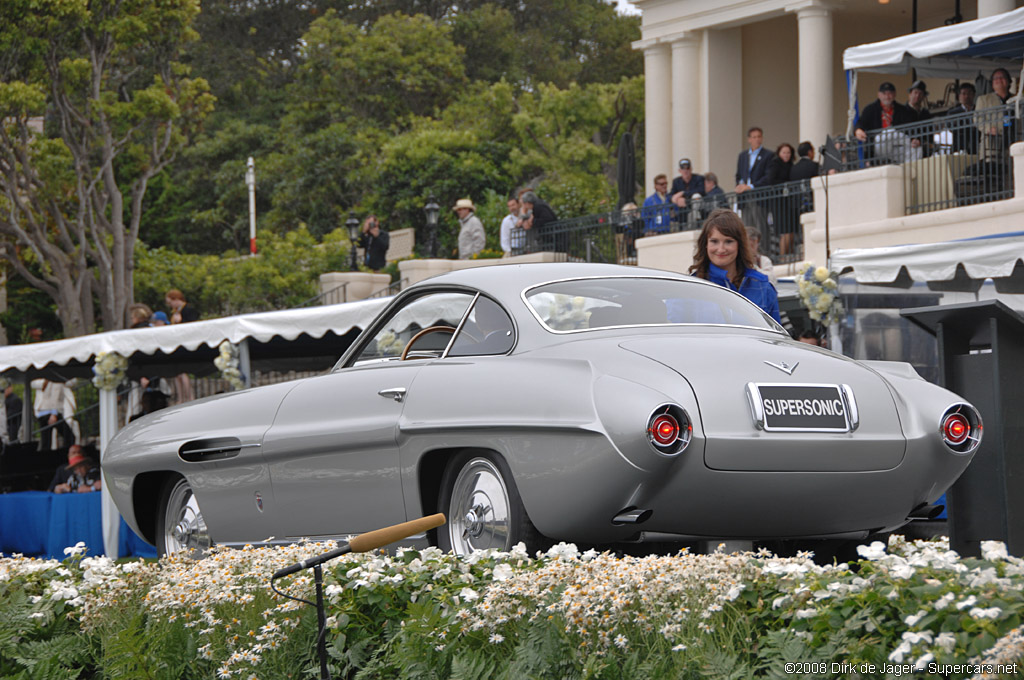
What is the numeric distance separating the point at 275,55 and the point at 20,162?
26831 mm

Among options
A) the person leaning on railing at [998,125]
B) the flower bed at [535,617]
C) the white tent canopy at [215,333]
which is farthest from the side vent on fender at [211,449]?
the person leaning on railing at [998,125]

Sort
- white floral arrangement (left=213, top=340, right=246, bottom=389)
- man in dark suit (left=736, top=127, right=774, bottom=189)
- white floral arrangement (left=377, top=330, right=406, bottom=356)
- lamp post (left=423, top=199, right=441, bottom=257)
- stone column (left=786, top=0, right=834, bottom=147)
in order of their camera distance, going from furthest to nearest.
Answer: stone column (left=786, top=0, right=834, bottom=147)
lamp post (left=423, top=199, right=441, bottom=257)
man in dark suit (left=736, top=127, right=774, bottom=189)
white floral arrangement (left=213, top=340, right=246, bottom=389)
white floral arrangement (left=377, top=330, right=406, bottom=356)

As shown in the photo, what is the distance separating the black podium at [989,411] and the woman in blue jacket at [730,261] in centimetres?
274

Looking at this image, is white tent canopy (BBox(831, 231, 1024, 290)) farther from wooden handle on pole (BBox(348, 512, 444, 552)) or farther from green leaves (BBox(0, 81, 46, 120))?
green leaves (BBox(0, 81, 46, 120))

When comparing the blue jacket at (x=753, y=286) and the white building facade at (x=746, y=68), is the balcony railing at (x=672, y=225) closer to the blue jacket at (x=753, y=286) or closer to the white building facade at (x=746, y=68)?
the white building facade at (x=746, y=68)

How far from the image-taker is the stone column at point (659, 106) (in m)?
29.9

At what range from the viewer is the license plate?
5430 millimetres

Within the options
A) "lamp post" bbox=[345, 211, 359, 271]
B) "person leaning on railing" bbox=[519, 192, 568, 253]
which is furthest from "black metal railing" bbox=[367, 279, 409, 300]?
"lamp post" bbox=[345, 211, 359, 271]

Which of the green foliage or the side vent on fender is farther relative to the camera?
the green foliage

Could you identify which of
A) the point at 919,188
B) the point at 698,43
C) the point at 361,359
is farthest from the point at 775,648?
the point at 698,43

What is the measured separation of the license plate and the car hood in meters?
0.02

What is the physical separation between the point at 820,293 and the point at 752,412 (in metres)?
5.75

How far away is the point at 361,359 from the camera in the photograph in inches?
288

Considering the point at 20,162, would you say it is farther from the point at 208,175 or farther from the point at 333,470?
the point at 333,470
